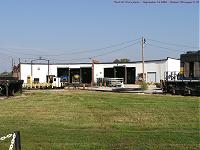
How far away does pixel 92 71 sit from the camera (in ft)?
333

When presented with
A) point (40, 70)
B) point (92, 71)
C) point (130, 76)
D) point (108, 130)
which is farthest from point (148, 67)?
point (108, 130)

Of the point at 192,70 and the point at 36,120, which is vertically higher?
the point at 192,70

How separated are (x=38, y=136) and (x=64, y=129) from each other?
2.12 m

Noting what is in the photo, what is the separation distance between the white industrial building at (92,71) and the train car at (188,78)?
155 ft

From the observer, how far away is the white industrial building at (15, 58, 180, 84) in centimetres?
9350

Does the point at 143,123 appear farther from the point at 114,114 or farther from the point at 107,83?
the point at 107,83

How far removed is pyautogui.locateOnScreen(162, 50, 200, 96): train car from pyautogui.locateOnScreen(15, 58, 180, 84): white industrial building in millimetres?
47221

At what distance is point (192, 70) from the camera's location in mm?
41375

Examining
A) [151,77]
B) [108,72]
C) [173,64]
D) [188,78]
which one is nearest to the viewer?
[188,78]

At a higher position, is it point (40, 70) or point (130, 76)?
point (40, 70)

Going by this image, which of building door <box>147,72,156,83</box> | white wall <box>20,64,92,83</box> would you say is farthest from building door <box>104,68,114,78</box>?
building door <box>147,72,156,83</box>

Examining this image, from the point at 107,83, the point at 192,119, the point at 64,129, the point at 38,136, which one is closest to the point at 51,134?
the point at 38,136

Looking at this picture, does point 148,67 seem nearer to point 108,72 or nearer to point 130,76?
point 130,76

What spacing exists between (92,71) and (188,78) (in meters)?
61.3
